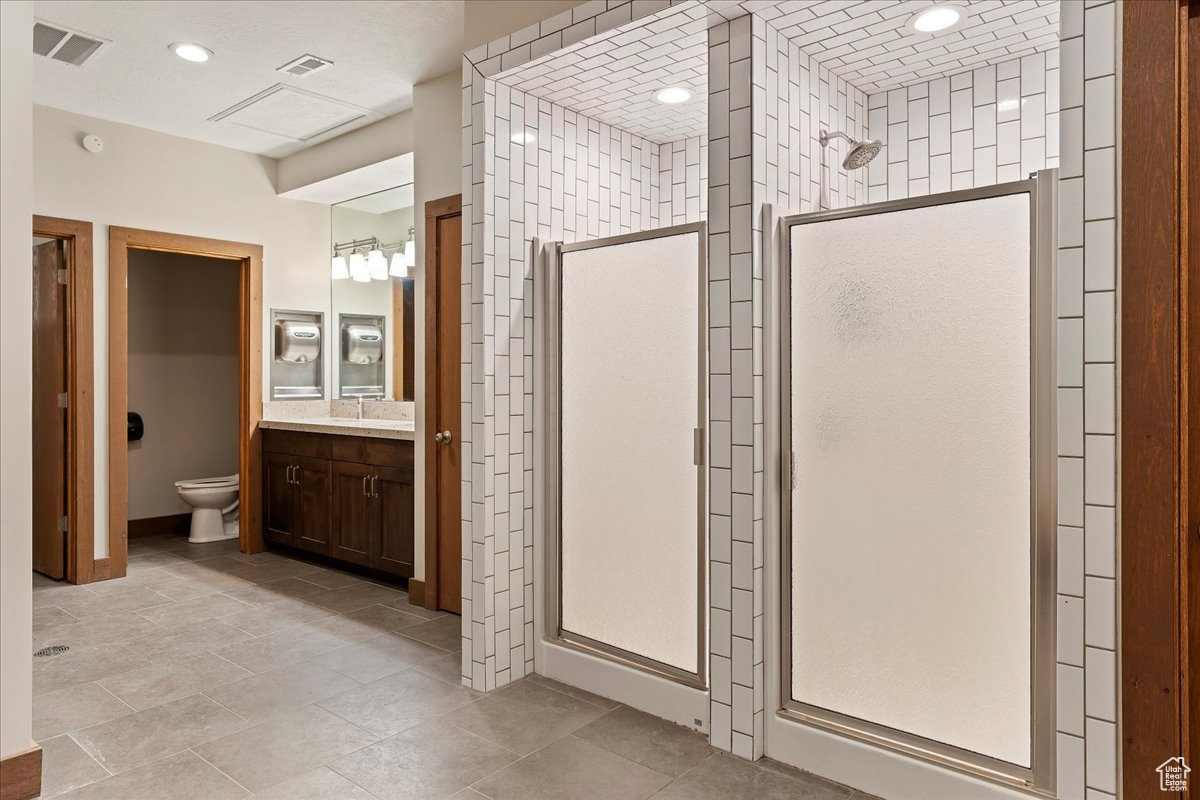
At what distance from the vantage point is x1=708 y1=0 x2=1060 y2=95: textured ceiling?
2.22 metres

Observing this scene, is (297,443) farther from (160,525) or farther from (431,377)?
(160,525)

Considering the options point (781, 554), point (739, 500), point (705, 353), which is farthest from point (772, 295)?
point (781, 554)

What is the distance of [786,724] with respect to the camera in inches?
89.6

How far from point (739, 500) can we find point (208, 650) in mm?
2488

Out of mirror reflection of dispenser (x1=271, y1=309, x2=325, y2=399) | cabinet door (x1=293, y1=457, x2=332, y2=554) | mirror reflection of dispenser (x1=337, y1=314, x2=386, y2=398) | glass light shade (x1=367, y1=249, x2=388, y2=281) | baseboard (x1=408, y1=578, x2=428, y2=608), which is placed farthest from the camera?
mirror reflection of dispenser (x1=271, y1=309, x2=325, y2=399)

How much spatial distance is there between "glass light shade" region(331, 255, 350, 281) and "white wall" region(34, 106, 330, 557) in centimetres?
13

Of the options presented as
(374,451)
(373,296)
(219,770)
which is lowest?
(219,770)

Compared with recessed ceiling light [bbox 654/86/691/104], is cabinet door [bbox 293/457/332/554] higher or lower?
lower

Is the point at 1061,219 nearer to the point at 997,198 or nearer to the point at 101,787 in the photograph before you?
the point at 997,198

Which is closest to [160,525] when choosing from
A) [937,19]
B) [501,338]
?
[501,338]

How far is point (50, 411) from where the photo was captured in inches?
176

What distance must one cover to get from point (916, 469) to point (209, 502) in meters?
5.10

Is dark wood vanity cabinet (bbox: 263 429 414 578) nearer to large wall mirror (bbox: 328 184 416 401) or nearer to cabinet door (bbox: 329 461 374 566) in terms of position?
cabinet door (bbox: 329 461 374 566)

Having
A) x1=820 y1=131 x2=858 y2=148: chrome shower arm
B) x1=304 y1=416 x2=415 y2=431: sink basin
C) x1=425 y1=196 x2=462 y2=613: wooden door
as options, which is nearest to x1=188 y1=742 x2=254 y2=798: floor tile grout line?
x1=425 y1=196 x2=462 y2=613: wooden door
